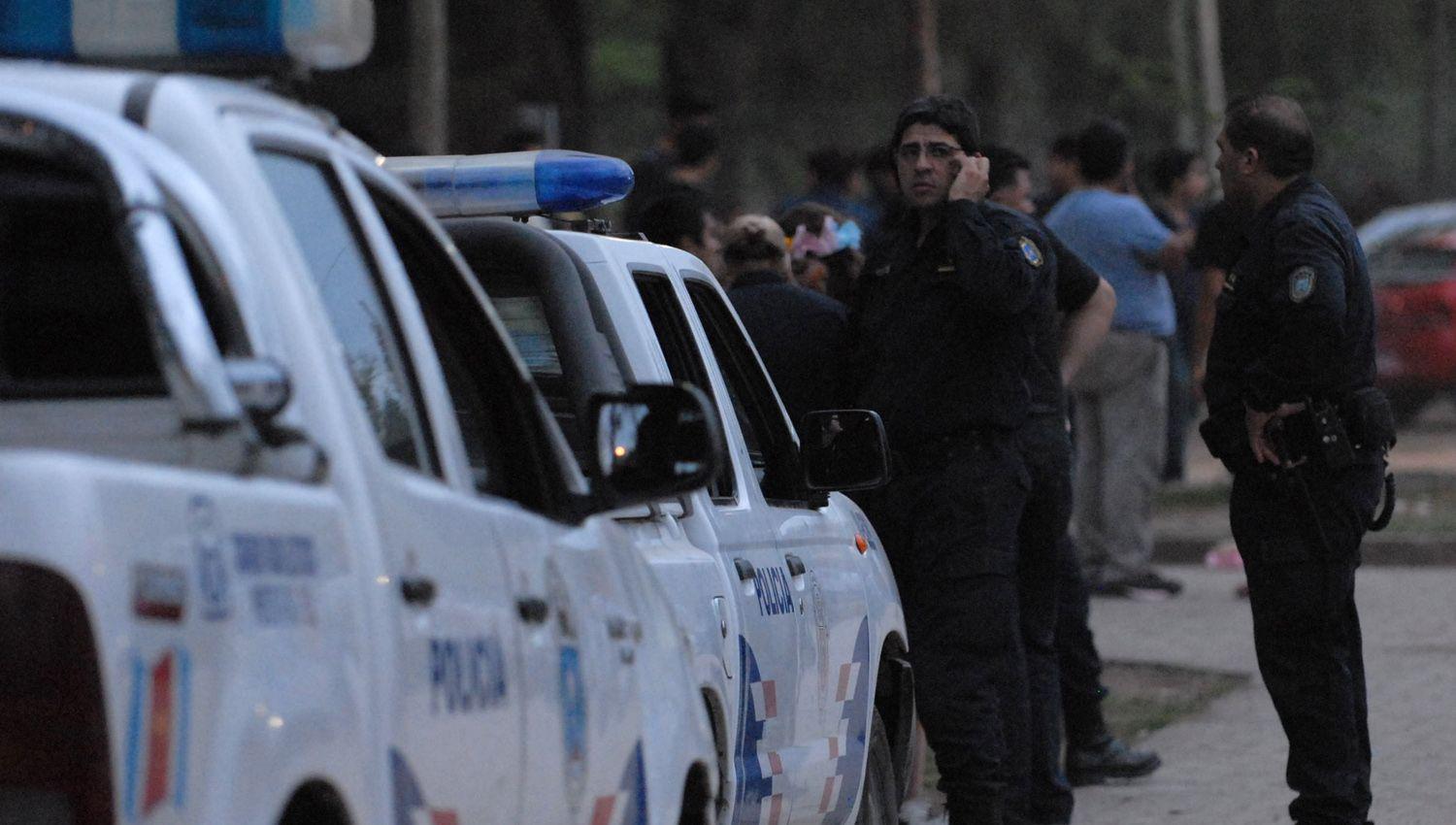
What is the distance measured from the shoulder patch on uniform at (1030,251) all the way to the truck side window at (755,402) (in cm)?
86

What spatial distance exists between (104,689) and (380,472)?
71cm

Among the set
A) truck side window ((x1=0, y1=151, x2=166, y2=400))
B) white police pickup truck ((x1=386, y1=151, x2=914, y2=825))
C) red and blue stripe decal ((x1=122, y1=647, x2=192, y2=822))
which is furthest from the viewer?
white police pickup truck ((x1=386, y1=151, x2=914, y2=825))

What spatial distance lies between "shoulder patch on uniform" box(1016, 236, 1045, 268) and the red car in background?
15.5 m

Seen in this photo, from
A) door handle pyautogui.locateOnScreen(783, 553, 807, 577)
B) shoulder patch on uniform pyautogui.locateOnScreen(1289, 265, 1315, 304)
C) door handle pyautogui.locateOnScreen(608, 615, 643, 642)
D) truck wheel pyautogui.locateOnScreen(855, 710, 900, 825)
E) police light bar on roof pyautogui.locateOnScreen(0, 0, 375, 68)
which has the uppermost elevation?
police light bar on roof pyautogui.locateOnScreen(0, 0, 375, 68)

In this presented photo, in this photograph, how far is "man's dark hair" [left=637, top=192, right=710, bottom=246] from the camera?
820 cm

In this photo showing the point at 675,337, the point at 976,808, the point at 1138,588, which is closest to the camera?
the point at 675,337

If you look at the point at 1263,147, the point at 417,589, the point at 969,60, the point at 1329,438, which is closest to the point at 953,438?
the point at 1329,438

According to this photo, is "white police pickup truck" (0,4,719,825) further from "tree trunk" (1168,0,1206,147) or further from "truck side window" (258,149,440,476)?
"tree trunk" (1168,0,1206,147)

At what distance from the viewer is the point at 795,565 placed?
574cm

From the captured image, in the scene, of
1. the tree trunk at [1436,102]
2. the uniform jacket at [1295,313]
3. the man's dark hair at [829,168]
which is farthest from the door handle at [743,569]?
the tree trunk at [1436,102]

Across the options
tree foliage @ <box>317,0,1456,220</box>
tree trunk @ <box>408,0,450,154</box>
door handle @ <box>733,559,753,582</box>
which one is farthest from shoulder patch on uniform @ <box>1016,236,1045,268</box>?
tree foliage @ <box>317,0,1456,220</box>

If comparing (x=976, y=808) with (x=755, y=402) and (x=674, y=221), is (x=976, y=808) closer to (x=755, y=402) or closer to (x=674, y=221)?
(x=755, y=402)

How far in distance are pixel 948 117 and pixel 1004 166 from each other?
6.79ft

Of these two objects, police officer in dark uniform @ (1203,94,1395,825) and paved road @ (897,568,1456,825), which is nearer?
police officer in dark uniform @ (1203,94,1395,825)
